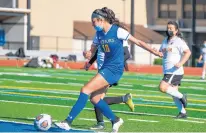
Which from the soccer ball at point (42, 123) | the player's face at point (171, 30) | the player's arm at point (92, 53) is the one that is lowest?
the soccer ball at point (42, 123)

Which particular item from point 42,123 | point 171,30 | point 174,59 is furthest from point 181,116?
point 42,123

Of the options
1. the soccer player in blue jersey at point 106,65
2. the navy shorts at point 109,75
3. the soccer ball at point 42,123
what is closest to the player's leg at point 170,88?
the soccer player in blue jersey at point 106,65

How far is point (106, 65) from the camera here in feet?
33.0

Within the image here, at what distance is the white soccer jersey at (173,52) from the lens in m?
12.8

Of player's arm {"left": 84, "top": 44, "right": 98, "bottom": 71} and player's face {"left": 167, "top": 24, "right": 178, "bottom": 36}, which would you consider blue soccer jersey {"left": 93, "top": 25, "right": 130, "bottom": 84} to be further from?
player's face {"left": 167, "top": 24, "right": 178, "bottom": 36}

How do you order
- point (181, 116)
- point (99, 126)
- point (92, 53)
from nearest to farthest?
point (99, 126), point (92, 53), point (181, 116)

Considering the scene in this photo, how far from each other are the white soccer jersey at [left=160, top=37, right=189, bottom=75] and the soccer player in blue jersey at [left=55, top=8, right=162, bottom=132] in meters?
2.71

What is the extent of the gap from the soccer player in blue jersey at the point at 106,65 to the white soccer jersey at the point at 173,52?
271 cm

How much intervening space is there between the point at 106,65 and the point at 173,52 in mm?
3035

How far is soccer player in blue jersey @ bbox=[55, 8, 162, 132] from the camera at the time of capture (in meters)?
9.95

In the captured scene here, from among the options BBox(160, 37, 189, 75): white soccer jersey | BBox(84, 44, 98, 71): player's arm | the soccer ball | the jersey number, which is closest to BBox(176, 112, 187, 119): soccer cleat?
BBox(160, 37, 189, 75): white soccer jersey

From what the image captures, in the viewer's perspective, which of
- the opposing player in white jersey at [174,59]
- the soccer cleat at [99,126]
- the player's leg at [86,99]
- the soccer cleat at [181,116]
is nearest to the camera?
the player's leg at [86,99]

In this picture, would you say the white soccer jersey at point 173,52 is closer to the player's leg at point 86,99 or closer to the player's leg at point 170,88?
the player's leg at point 170,88

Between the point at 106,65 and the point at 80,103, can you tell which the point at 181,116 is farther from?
the point at 80,103
